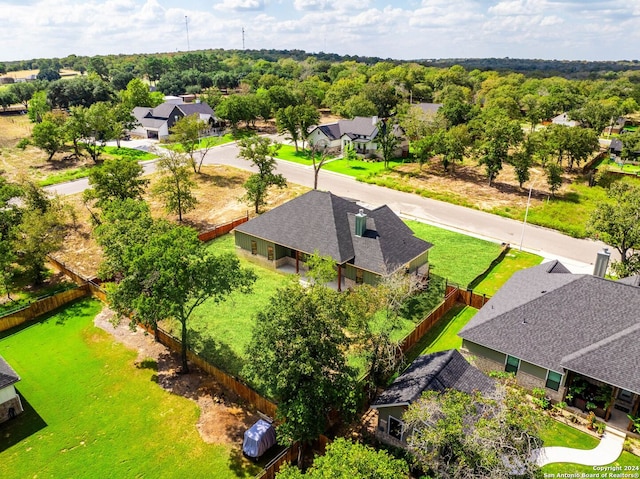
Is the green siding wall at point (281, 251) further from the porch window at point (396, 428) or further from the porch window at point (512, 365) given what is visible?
the porch window at point (512, 365)

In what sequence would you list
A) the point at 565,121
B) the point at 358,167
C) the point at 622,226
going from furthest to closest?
the point at 565,121 < the point at 358,167 < the point at 622,226

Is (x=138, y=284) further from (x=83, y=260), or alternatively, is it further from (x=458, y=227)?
(x=458, y=227)

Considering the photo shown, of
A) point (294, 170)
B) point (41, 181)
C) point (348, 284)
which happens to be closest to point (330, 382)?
point (348, 284)

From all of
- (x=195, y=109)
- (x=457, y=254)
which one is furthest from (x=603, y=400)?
(x=195, y=109)

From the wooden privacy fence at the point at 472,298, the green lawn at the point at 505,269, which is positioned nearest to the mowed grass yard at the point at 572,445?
the wooden privacy fence at the point at 472,298

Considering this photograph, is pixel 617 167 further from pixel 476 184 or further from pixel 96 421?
pixel 96 421

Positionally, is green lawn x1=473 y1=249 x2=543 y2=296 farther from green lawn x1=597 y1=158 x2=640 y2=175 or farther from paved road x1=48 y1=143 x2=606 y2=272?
green lawn x1=597 y1=158 x2=640 y2=175

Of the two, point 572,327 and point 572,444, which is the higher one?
point 572,327
